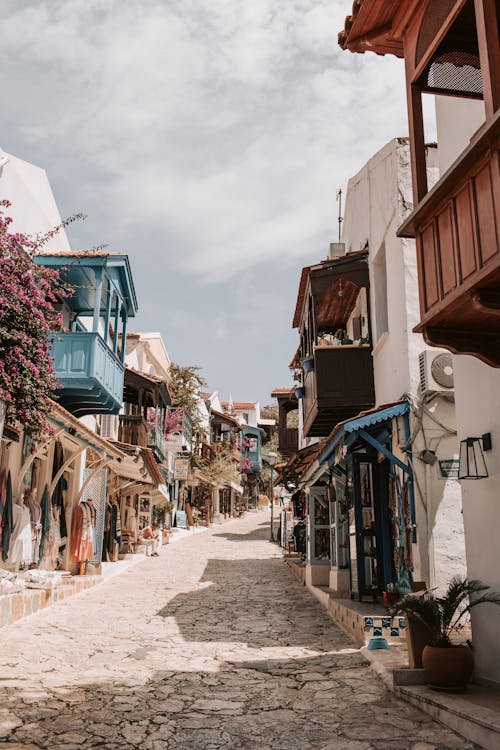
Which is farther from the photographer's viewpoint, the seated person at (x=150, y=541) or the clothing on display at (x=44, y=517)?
the seated person at (x=150, y=541)

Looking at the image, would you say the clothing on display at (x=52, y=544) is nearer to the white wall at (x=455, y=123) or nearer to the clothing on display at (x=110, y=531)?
the clothing on display at (x=110, y=531)

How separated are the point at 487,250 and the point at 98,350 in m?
11.6

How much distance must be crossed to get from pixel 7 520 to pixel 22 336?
4058mm

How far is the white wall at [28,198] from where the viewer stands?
1504cm

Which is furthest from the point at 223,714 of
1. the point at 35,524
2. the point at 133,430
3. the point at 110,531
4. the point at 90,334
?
the point at 133,430

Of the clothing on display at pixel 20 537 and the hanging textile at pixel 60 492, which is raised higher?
the hanging textile at pixel 60 492

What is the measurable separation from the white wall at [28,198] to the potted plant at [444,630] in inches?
490

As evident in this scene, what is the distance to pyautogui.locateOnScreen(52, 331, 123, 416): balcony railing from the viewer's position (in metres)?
14.4

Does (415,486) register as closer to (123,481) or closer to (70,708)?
(70,708)

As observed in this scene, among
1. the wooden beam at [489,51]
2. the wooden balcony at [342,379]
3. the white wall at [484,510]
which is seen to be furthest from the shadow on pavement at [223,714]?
the wooden balcony at [342,379]

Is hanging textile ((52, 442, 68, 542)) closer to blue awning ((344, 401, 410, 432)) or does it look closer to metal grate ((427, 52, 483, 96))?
blue awning ((344, 401, 410, 432))

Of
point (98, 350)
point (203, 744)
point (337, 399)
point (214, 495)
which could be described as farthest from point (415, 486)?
point (214, 495)

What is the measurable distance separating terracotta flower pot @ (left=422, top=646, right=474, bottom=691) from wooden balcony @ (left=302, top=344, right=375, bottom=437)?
6.67m

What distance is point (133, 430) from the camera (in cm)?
2523
